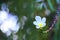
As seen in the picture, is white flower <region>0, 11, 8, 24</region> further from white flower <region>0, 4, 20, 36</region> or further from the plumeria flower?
the plumeria flower

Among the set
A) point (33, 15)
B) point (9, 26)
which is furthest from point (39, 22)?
point (9, 26)

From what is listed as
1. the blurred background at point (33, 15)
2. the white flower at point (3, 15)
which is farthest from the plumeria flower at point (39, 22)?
the white flower at point (3, 15)

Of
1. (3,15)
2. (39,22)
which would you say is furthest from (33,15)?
(3,15)

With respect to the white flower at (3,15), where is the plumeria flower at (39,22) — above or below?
below

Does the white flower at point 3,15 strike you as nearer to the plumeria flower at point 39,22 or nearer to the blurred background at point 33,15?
Answer: the blurred background at point 33,15

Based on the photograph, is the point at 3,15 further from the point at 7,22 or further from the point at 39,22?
the point at 39,22

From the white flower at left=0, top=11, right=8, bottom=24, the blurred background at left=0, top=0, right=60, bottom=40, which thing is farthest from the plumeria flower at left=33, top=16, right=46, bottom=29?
the white flower at left=0, top=11, right=8, bottom=24

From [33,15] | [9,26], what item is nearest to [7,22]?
[9,26]

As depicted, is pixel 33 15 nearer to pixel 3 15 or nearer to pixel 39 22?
pixel 39 22
